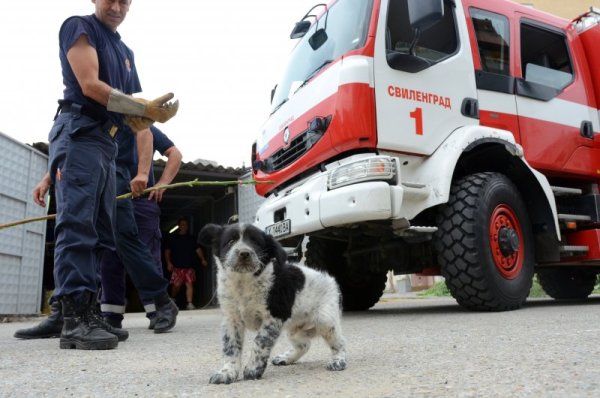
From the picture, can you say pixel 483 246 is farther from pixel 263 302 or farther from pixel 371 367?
pixel 263 302

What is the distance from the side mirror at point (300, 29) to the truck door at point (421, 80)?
117 cm

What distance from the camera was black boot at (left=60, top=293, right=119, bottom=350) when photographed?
2943mm

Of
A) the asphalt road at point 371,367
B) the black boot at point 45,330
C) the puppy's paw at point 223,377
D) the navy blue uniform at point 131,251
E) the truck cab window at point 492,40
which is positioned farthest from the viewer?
the truck cab window at point 492,40

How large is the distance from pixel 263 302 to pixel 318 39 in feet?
11.0

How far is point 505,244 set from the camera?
4.32 meters

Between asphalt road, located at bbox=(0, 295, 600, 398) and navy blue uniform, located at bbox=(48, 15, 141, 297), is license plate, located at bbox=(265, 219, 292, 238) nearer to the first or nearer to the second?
asphalt road, located at bbox=(0, 295, 600, 398)

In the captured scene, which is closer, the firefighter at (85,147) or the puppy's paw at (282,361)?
the puppy's paw at (282,361)

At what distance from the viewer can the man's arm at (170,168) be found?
4395mm

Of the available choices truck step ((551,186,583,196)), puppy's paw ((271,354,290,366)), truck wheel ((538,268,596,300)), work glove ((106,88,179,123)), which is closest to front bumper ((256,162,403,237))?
work glove ((106,88,179,123))

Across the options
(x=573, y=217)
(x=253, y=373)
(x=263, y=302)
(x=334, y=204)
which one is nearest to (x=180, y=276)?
(x=334, y=204)

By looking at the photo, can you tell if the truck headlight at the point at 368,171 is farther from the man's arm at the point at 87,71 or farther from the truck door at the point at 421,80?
the man's arm at the point at 87,71

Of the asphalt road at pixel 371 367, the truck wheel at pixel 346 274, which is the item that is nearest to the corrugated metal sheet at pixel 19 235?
the asphalt road at pixel 371 367

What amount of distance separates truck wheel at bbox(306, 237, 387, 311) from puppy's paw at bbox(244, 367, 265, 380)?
10.7 ft

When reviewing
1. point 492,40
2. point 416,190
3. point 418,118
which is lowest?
point 416,190
